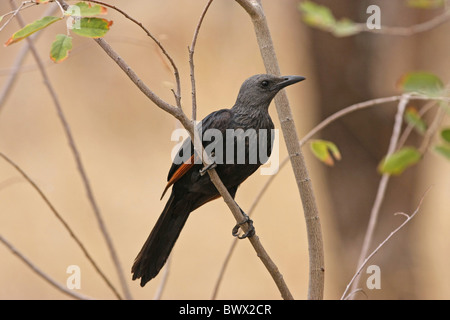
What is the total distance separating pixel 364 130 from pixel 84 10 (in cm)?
351

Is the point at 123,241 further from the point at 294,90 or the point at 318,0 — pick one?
the point at 318,0

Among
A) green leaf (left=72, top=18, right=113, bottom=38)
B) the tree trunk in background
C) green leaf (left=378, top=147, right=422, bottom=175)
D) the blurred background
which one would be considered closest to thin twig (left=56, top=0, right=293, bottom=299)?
green leaf (left=72, top=18, right=113, bottom=38)

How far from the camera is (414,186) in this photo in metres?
4.84

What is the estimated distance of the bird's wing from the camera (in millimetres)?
2076

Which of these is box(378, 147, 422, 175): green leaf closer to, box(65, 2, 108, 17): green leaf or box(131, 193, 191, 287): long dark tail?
box(65, 2, 108, 17): green leaf

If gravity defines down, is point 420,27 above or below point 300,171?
above

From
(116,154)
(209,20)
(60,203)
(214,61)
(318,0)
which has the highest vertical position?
(209,20)

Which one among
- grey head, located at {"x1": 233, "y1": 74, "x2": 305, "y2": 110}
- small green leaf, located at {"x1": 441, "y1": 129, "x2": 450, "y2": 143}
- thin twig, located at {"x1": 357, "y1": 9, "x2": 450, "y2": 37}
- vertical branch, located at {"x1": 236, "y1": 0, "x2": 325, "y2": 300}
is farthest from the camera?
thin twig, located at {"x1": 357, "y1": 9, "x2": 450, "y2": 37}

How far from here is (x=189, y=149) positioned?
2107 mm

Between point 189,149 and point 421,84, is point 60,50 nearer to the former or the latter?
point 189,149

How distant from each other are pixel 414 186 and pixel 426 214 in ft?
2.98

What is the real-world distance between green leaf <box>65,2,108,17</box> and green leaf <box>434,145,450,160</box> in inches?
34.6

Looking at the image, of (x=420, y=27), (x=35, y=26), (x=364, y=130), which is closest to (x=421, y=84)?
(x=35, y=26)
